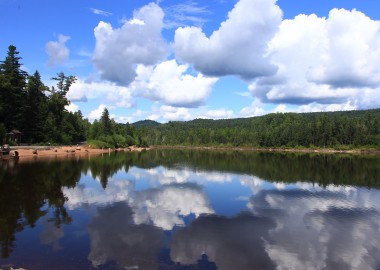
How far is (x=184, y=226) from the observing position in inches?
918

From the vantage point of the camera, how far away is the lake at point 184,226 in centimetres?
1719

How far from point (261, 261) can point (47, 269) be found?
33.9 feet

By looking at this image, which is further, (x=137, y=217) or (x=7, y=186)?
(x=7, y=186)

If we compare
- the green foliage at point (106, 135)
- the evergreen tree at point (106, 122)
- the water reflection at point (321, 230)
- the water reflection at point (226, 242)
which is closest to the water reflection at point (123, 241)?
the water reflection at point (226, 242)

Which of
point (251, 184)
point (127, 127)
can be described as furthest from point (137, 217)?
point (127, 127)

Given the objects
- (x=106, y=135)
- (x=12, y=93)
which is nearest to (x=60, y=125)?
(x=12, y=93)

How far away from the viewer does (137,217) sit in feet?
83.6

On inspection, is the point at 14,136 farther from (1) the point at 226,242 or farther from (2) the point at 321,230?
(2) the point at 321,230

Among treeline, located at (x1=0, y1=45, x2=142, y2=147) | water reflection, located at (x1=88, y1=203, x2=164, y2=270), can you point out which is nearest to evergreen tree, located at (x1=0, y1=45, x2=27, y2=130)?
treeline, located at (x1=0, y1=45, x2=142, y2=147)

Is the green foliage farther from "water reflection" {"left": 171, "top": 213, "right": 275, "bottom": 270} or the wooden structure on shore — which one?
"water reflection" {"left": 171, "top": 213, "right": 275, "bottom": 270}

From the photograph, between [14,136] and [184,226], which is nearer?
[184,226]

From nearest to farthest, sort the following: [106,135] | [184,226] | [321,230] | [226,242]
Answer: [226,242] < [184,226] < [321,230] < [106,135]

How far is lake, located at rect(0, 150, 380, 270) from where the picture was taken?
17.2m

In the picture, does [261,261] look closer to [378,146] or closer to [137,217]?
[137,217]
